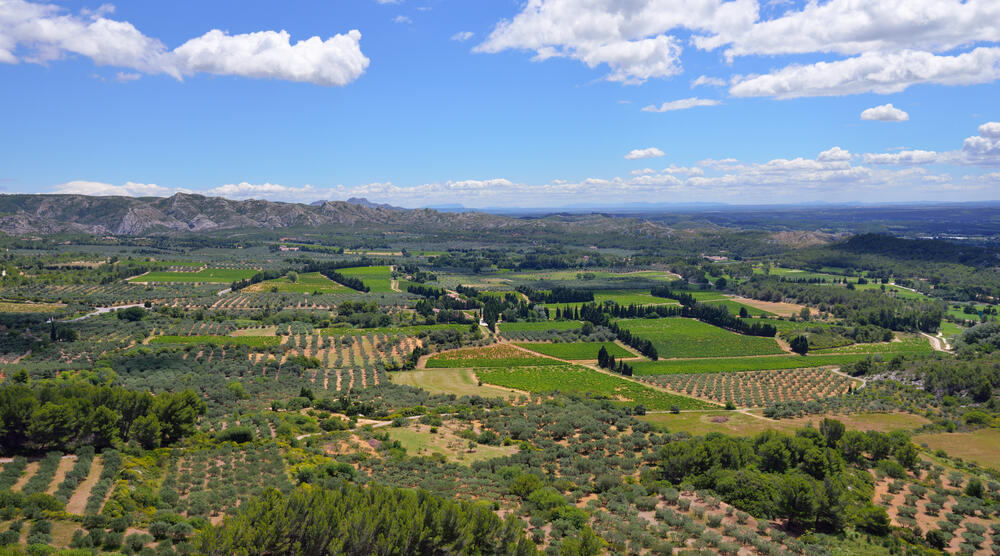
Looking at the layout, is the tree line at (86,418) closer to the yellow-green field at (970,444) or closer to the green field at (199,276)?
the yellow-green field at (970,444)

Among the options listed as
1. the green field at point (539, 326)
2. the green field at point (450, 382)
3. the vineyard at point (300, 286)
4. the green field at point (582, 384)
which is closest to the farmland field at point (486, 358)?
the green field at point (582, 384)

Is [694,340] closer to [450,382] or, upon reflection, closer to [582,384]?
[582,384]

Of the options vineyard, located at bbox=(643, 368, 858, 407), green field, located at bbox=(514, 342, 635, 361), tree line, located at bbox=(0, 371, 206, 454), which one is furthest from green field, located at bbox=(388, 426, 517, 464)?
green field, located at bbox=(514, 342, 635, 361)

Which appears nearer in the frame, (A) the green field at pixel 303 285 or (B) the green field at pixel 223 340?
(B) the green field at pixel 223 340

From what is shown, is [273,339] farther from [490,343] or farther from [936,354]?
[936,354]

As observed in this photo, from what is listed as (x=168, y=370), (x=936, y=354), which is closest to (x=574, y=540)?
(x=168, y=370)

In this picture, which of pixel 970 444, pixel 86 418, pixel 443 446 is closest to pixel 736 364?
pixel 970 444
